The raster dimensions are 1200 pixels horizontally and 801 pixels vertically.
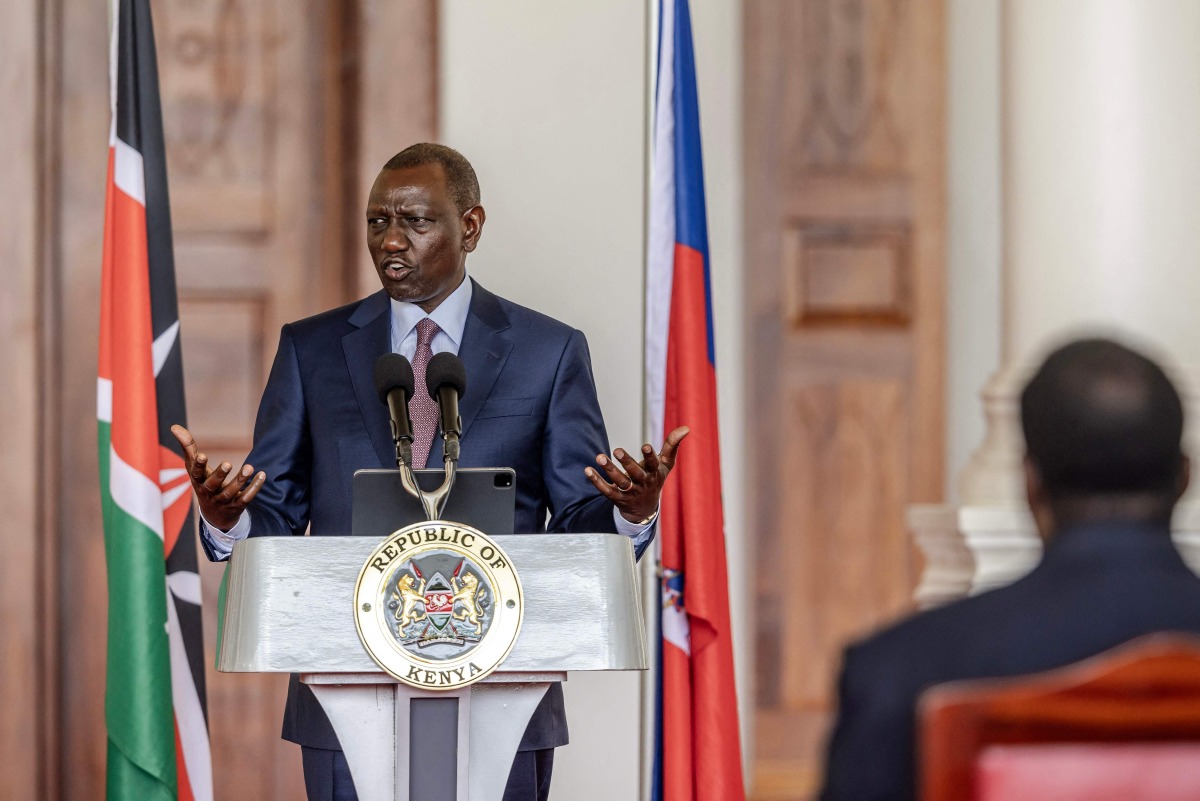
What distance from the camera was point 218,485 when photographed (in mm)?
2480

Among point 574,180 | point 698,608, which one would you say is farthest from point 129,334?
point 698,608

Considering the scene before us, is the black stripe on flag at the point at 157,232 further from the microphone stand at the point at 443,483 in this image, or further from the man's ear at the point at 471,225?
the microphone stand at the point at 443,483

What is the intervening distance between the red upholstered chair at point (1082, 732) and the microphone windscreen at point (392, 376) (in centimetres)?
126

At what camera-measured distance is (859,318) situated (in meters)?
4.92

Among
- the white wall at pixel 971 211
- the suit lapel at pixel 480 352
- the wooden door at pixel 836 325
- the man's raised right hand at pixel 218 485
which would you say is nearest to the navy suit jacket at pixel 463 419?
the suit lapel at pixel 480 352

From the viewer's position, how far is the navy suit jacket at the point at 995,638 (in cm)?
135

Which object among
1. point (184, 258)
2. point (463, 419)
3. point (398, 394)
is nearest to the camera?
point (398, 394)

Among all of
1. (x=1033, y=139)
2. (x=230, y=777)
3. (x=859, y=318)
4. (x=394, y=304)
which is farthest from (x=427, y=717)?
(x=859, y=318)

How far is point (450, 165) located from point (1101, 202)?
1.36 metres

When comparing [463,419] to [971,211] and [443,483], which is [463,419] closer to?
[443,483]

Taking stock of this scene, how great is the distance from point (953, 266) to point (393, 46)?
192 centimetres

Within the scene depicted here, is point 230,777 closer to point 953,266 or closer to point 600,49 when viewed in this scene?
point 600,49

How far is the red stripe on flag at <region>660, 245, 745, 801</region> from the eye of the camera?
3957 millimetres

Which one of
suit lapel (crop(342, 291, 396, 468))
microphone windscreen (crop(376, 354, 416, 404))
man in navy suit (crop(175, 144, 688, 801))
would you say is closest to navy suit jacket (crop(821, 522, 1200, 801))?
microphone windscreen (crop(376, 354, 416, 404))
